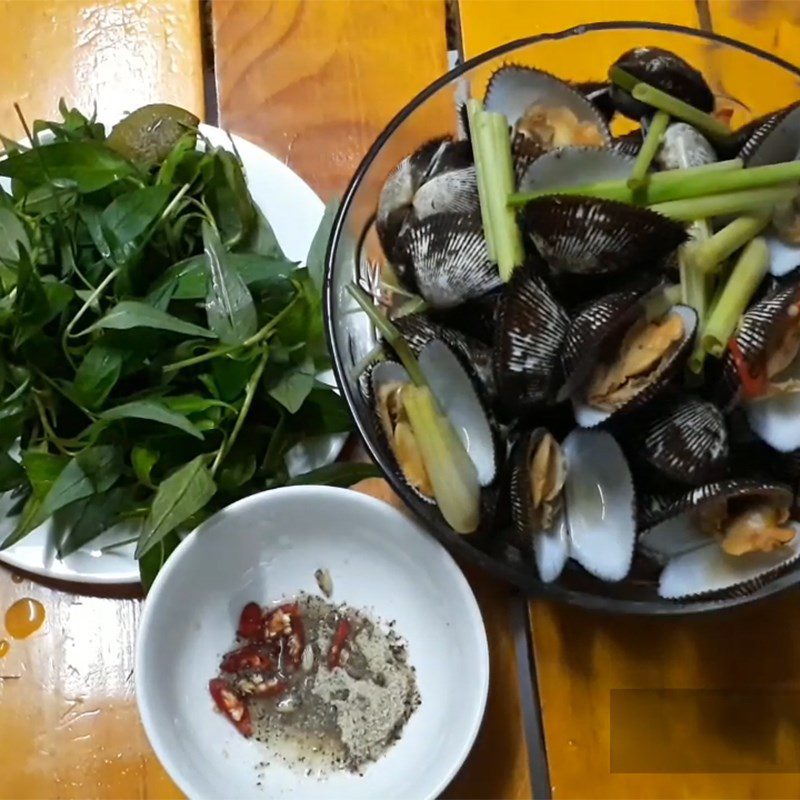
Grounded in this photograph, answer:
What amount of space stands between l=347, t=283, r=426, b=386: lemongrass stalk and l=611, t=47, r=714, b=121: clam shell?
0.21 metres

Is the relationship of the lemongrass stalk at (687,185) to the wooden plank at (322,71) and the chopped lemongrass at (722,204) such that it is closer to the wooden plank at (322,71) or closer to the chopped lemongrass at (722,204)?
the chopped lemongrass at (722,204)

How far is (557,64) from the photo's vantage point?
2.34 ft

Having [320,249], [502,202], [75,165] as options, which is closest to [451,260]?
[502,202]

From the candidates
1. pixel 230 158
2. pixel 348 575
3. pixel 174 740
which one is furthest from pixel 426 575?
pixel 230 158

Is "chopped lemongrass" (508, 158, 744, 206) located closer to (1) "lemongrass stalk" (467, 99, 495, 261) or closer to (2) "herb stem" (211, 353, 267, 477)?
(1) "lemongrass stalk" (467, 99, 495, 261)

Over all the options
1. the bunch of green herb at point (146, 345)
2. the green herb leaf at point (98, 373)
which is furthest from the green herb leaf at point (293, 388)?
the green herb leaf at point (98, 373)

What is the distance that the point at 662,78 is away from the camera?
627 millimetres

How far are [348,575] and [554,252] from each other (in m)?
0.29

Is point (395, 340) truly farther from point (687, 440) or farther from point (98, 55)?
point (98, 55)

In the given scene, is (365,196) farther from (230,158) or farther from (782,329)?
(782,329)

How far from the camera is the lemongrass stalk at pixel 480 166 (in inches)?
23.5

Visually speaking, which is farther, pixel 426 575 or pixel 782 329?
pixel 426 575

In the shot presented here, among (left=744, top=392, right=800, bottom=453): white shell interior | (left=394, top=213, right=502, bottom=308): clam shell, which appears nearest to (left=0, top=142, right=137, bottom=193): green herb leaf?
(left=394, top=213, right=502, bottom=308): clam shell

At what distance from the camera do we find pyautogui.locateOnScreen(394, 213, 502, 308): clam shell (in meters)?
0.59
